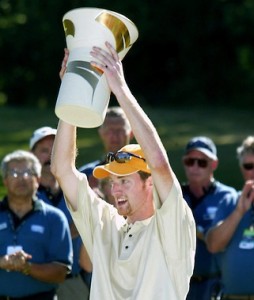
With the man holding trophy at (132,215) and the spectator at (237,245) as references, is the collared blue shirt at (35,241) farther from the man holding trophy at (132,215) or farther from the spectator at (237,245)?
the man holding trophy at (132,215)

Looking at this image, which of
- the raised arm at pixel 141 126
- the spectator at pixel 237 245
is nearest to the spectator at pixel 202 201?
the spectator at pixel 237 245

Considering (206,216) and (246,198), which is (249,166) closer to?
(206,216)

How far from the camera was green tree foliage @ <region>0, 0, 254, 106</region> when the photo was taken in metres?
28.5

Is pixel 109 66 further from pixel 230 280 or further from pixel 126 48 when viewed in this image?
pixel 230 280

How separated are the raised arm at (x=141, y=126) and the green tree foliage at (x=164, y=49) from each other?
21960 millimetres

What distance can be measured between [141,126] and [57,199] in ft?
12.3

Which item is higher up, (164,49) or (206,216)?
(164,49)

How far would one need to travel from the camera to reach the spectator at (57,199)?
352 inches

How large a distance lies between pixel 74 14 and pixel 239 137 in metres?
15.7

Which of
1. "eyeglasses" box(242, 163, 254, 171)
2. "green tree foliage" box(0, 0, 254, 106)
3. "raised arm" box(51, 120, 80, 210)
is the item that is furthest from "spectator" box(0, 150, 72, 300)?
"green tree foliage" box(0, 0, 254, 106)

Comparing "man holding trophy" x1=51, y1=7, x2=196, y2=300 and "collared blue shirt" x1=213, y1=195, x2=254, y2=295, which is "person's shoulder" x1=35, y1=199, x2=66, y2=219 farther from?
"man holding trophy" x1=51, y1=7, x2=196, y2=300

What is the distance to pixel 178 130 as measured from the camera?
21.9 m

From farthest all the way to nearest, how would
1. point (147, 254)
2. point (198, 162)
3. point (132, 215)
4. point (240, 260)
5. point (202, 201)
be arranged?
point (198, 162) < point (202, 201) < point (240, 260) < point (132, 215) < point (147, 254)

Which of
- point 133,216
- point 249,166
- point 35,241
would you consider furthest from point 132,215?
point 249,166
